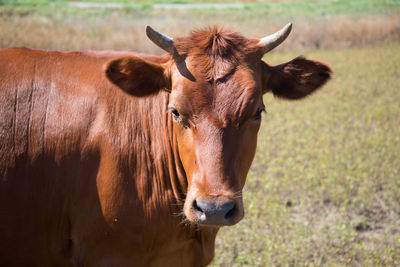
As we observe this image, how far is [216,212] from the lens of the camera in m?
2.94

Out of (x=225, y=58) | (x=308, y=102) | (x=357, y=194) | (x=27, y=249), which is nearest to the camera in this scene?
(x=225, y=58)

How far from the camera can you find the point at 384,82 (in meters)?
12.6

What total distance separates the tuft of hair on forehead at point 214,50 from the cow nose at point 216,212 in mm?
896

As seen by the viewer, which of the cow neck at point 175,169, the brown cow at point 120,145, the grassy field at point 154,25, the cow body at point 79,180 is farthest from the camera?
the grassy field at point 154,25

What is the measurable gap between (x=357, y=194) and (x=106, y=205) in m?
4.26

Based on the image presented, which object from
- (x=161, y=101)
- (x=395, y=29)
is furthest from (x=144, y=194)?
(x=395, y=29)

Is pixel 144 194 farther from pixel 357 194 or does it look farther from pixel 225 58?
pixel 357 194

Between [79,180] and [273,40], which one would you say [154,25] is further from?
[79,180]

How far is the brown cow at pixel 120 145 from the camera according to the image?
3302mm

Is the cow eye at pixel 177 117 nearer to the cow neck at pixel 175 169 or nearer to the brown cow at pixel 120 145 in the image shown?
the brown cow at pixel 120 145

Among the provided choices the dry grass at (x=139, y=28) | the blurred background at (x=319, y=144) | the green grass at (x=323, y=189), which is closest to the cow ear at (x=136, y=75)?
the blurred background at (x=319, y=144)

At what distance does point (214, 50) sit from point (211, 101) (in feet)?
1.40

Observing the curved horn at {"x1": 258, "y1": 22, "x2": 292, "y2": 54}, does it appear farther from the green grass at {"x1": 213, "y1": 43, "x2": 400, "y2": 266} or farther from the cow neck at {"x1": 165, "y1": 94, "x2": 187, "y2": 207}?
the green grass at {"x1": 213, "y1": 43, "x2": 400, "y2": 266}

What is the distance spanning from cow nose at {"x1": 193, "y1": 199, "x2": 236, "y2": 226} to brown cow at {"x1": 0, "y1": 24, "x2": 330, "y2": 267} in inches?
9.2
